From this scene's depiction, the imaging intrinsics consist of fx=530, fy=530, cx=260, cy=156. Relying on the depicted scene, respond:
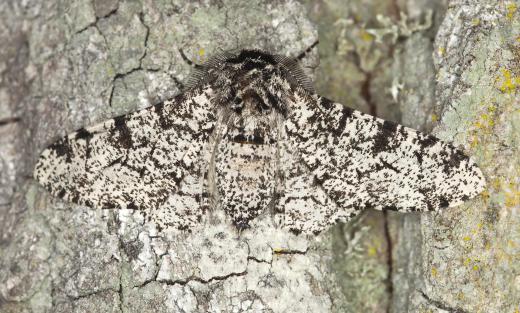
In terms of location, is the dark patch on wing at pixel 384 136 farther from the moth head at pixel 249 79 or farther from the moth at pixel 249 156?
the moth head at pixel 249 79

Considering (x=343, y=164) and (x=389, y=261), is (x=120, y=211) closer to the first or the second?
(x=343, y=164)

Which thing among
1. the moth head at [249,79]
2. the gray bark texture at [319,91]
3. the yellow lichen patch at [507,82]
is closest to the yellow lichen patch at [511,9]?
the gray bark texture at [319,91]

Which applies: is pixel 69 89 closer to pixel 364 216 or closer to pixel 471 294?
pixel 364 216

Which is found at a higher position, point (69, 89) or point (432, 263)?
point (69, 89)

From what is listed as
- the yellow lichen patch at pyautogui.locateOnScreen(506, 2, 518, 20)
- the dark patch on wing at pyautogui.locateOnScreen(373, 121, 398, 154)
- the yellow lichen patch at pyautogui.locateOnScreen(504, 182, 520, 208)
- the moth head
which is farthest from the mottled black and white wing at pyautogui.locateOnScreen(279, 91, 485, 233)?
the yellow lichen patch at pyautogui.locateOnScreen(506, 2, 518, 20)

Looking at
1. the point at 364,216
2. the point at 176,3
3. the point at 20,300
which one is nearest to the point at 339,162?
the point at 364,216

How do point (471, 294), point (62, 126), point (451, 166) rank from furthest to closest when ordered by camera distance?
point (62, 126), point (451, 166), point (471, 294)

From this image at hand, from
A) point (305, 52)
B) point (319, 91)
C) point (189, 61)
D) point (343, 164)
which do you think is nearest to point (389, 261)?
point (343, 164)
